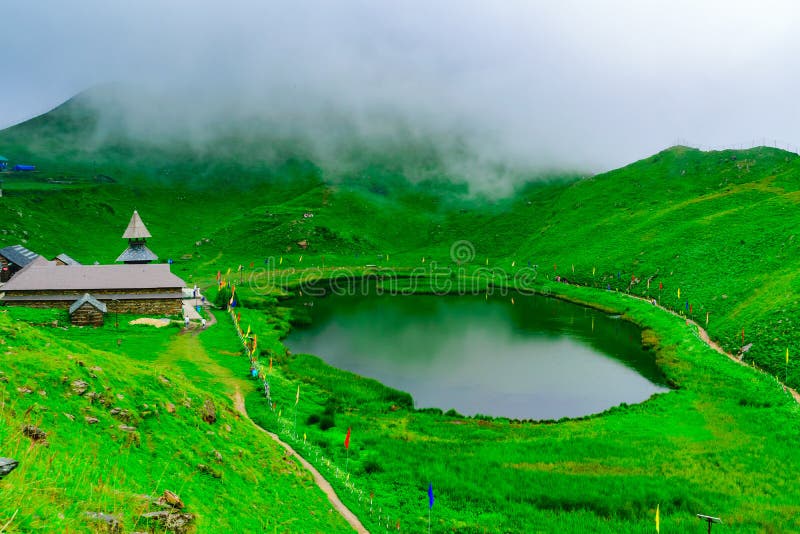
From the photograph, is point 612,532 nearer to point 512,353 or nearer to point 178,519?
point 178,519

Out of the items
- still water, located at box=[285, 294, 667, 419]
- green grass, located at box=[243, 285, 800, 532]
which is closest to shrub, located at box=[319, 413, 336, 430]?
green grass, located at box=[243, 285, 800, 532]

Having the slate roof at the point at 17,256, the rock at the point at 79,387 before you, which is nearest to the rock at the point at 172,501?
the rock at the point at 79,387

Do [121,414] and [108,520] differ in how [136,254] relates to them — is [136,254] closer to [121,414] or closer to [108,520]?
[121,414]

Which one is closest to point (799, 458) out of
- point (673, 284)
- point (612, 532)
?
point (612, 532)

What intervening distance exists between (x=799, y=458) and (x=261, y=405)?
3600 centimetres

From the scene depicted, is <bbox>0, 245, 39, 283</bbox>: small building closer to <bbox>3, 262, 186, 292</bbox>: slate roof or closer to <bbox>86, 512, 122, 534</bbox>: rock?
<bbox>3, 262, 186, 292</bbox>: slate roof

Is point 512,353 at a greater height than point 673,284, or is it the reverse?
point 673,284

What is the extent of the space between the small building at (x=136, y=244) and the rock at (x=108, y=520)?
7418cm

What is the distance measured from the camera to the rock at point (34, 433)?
15023 mm

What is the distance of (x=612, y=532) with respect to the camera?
76.9 ft

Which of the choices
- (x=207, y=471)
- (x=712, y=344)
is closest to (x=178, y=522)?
(x=207, y=471)

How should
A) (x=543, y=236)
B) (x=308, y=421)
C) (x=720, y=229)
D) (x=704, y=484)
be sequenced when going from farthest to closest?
1. (x=543, y=236)
2. (x=720, y=229)
3. (x=308, y=421)
4. (x=704, y=484)

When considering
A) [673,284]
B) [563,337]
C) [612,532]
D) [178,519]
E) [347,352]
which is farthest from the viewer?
[673,284]

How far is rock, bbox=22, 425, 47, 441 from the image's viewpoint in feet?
49.3
